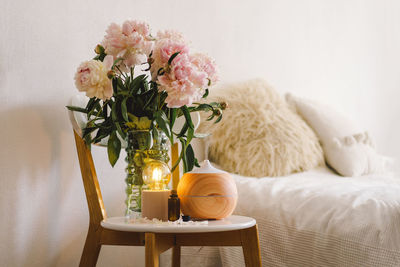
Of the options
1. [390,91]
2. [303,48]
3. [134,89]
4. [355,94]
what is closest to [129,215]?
[134,89]

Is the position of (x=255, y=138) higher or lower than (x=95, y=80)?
lower

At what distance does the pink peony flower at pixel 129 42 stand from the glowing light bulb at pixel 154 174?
0.87 feet

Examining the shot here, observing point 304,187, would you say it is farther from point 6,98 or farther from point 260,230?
point 6,98

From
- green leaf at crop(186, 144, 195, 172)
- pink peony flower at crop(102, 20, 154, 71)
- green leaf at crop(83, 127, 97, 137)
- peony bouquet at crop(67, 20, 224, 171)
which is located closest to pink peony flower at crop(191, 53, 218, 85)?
peony bouquet at crop(67, 20, 224, 171)

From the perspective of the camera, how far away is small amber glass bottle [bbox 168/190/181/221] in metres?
0.94

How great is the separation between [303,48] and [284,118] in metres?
0.83

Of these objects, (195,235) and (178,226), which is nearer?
(178,226)

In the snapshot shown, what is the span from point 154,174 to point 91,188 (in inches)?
9.0

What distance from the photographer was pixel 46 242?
120 cm

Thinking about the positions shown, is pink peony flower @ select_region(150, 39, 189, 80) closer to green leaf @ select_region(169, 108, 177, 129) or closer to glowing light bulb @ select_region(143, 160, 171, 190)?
green leaf @ select_region(169, 108, 177, 129)

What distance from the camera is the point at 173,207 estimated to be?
37.0 inches

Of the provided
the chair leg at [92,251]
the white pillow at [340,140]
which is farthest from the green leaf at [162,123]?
the white pillow at [340,140]

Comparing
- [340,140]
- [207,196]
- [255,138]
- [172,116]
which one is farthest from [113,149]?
[340,140]

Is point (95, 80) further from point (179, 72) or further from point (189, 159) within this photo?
point (189, 159)
